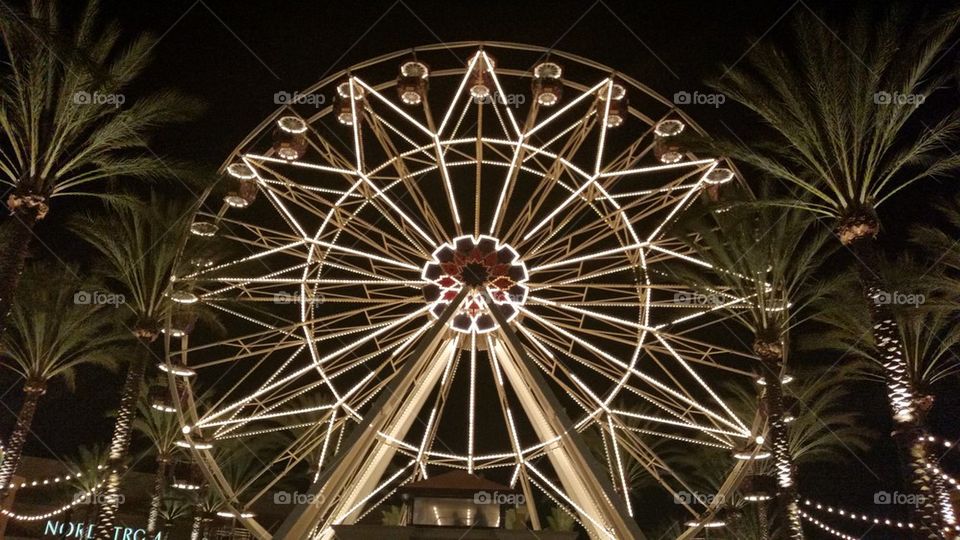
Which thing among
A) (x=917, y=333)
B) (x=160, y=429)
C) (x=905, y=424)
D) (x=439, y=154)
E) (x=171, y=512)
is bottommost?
(x=905, y=424)

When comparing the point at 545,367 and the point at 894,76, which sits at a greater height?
the point at 894,76

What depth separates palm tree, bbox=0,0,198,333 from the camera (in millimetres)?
13734

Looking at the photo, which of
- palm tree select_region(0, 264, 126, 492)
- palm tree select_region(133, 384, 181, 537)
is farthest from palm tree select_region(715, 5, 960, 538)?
palm tree select_region(133, 384, 181, 537)

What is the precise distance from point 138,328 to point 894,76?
17.3 meters

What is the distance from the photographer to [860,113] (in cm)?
1391

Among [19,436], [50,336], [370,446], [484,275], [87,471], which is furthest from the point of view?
[87,471]

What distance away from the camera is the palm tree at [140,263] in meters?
18.9

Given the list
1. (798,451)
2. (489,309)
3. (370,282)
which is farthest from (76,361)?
(798,451)

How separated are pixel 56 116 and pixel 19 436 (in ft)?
33.6

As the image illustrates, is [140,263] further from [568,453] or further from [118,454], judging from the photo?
[568,453]

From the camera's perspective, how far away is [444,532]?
14414 millimetres

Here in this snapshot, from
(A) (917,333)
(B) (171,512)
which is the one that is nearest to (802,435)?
(A) (917,333)

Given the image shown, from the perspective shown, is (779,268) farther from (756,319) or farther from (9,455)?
(9,455)

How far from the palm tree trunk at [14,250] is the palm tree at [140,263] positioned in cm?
460
